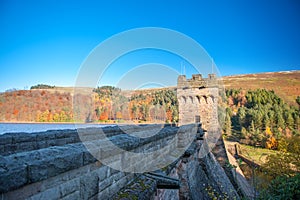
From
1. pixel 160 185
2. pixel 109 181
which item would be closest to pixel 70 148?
pixel 109 181

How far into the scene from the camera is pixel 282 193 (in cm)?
696

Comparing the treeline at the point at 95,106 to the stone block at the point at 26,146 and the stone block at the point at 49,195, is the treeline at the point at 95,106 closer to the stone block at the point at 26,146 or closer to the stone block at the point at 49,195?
the stone block at the point at 26,146

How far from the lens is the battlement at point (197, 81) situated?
625 inches

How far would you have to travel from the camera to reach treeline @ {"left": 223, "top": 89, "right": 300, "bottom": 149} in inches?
1189

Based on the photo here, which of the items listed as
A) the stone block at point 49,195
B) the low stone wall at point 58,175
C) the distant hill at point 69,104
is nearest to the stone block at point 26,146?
the low stone wall at point 58,175

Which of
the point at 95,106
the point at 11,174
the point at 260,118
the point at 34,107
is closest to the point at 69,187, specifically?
the point at 11,174

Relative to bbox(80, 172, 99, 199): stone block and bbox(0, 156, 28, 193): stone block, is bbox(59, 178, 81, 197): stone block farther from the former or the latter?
bbox(0, 156, 28, 193): stone block

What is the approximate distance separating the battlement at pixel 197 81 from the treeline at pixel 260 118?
1683 centimetres

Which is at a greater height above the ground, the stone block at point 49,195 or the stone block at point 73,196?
the stone block at point 49,195

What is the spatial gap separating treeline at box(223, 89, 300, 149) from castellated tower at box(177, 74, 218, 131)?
1606 centimetres

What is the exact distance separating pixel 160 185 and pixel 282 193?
6.04 m

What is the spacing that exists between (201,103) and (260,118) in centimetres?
2255

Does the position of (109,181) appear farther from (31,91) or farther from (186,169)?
(31,91)

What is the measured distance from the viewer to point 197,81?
1622cm
